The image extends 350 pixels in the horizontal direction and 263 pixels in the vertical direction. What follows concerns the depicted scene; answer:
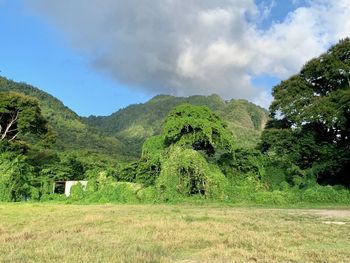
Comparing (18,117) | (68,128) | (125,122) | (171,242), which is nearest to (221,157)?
(18,117)

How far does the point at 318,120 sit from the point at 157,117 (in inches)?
3893

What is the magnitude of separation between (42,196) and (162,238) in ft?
77.7

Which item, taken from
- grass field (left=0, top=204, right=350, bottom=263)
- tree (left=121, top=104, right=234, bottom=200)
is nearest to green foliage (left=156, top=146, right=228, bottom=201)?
tree (left=121, top=104, right=234, bottom=200)

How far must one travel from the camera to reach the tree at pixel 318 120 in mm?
32125

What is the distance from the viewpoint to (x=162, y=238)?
10.8 metres

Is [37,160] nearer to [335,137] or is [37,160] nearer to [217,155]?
[217,155]

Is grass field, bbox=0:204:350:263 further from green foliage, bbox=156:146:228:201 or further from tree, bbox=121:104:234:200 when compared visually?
tree, bbox=121:104:234:200

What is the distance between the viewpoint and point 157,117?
428ft

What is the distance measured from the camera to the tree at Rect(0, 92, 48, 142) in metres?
37.9

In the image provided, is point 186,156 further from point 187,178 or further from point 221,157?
point 221,157

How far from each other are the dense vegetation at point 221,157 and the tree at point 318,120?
8 centimetres

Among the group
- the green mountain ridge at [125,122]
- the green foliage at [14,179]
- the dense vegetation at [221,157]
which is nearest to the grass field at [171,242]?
the dense vegetation at [221,157]

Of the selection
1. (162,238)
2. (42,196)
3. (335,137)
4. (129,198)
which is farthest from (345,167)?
(162,238)

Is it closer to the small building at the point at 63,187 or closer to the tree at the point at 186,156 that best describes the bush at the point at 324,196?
the tree at the point at 186,156
